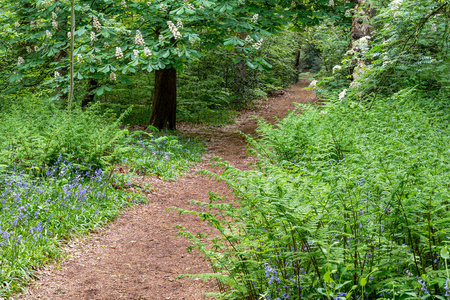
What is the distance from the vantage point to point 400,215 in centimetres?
250

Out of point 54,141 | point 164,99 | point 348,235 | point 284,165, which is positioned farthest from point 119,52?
point 348,235

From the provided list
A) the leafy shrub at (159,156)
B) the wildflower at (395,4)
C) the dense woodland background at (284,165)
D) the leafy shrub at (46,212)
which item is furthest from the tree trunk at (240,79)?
the leafy shrub at (46,212)

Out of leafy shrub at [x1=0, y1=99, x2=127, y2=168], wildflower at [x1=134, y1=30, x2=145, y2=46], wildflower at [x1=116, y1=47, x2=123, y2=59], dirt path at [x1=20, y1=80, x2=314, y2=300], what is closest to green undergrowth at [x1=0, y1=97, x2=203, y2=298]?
leafy shrub at [x1=0, y1=99, x2=127, y2=168]

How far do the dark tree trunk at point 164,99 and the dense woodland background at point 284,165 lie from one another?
0.14ft

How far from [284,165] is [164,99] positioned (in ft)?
22.7

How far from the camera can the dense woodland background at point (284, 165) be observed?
240cm

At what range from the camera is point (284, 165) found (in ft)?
17.1

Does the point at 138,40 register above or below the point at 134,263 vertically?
above

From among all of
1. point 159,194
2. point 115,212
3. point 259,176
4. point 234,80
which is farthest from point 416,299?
point 234,80

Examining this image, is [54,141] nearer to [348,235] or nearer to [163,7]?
[163,7]

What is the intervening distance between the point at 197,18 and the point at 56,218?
5.55 m

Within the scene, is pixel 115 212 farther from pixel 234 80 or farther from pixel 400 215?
pixel 234 80

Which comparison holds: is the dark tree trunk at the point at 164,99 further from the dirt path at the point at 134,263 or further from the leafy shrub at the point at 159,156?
the dirt path at the point at 134,263

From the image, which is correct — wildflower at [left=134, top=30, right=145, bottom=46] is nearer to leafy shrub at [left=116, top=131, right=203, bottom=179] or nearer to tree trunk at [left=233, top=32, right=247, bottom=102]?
leafy shrub at [left=116, top=131, right=203, bottom=179]
